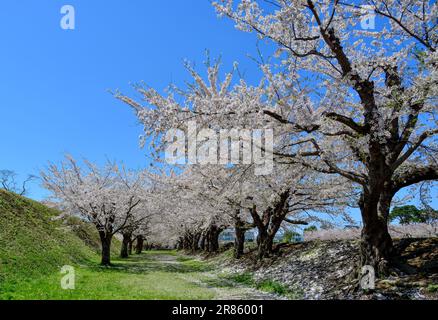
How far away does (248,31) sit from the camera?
10117 mm

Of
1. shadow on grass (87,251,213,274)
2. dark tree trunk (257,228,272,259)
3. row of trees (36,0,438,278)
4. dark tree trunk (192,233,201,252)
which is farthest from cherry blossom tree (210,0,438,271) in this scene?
dark tree trunk (192,233,201,252)

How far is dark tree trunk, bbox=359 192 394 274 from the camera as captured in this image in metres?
11.6

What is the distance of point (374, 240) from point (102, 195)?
19.8 metres

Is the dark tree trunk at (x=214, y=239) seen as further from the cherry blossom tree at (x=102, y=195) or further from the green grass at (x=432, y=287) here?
the green grass at (x=432, y=287)

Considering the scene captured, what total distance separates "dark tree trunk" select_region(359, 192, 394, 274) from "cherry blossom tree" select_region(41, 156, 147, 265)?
18.6 m

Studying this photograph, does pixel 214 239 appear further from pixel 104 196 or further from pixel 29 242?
pixel 29 242

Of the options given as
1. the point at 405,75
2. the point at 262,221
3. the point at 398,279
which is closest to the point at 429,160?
the point at 405,75

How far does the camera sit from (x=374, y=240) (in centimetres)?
1190

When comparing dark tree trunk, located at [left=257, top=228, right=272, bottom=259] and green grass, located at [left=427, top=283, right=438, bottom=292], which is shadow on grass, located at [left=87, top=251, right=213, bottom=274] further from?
green grass, located at [left=427, top=283, right=438, bottom=292]

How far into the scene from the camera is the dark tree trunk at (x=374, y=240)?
457 inches

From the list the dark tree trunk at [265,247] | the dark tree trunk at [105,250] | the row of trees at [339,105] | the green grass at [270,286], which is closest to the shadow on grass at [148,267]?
the dark tree trunk at [105,250]

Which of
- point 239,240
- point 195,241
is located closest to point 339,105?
point 239,240

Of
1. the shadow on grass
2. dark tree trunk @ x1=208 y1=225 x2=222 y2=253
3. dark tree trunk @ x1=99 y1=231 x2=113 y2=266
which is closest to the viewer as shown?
the shadow on grass
